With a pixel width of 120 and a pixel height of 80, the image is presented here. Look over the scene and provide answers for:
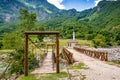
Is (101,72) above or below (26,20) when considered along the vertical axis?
below

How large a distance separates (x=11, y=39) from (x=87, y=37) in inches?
2967

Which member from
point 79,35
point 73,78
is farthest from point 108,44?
point 73,78

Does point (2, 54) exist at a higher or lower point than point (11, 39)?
lower

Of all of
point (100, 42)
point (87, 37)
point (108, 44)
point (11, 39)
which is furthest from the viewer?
point (87, 37)

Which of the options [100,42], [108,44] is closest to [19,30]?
[100,42]

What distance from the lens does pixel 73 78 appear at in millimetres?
13969

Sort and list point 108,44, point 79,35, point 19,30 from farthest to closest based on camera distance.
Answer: point 79,35, point 108,44, point 19,30

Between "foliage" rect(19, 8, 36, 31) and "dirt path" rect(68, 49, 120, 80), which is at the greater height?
"foliage" rect(19, 8, 36, 31)

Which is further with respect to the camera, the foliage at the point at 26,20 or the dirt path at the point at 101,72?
the foliage at the point at 26,20

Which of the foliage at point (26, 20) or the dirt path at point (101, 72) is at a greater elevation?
the foliage at point (26, 20)

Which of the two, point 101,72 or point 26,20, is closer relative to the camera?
point 101,72

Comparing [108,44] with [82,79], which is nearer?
[82,79]

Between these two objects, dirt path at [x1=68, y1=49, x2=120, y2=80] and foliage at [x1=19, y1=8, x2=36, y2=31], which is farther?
foliage at [x1=19, y1=8, x2=36, y2=31]

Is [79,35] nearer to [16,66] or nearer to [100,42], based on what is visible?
[100,42]
